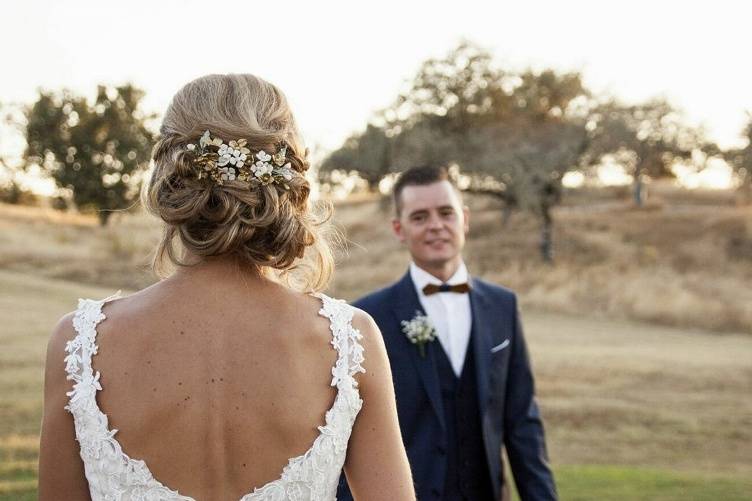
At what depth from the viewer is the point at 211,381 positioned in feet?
6.98

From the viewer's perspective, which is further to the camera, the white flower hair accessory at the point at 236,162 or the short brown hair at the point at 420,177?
the short brown hair at the point at 420,177

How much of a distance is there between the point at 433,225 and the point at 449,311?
476mm

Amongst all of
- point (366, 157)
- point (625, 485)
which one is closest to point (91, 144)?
point (366, 157)

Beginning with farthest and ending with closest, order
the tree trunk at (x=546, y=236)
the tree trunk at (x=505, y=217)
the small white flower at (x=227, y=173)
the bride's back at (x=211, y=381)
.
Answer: the tree trunk at (x=505, y=217)
the tree trunk at (x=546, y=236)
the small white flower at (x=227, y=173)
the bride's back at (x=211, y=381)

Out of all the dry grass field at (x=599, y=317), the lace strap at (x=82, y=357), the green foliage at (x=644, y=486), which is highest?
the lace strap at (x=82, y=357)

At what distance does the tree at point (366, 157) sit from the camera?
40094 millimetres

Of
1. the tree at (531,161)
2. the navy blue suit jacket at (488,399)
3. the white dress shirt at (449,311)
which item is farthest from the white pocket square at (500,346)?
the tree at (531,161)

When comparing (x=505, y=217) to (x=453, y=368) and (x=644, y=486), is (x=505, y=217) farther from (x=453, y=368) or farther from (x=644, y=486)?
(x=453, y=368)

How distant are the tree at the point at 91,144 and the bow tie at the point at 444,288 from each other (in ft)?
129

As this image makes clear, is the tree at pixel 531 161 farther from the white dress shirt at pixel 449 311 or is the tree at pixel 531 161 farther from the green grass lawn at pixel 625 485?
the white dress shirt at pixel 449 311

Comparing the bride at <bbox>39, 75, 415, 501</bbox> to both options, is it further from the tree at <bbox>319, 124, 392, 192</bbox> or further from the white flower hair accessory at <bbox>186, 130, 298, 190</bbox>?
the tree at <bbox>319, 124, 392, 192</bbox>

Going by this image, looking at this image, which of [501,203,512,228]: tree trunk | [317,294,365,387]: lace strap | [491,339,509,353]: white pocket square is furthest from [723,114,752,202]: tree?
[317,294,365,387]: lace strap

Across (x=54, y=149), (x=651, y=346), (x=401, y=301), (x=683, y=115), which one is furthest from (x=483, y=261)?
(x=401, y=301)

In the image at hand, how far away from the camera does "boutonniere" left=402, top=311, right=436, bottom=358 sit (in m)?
4.64
